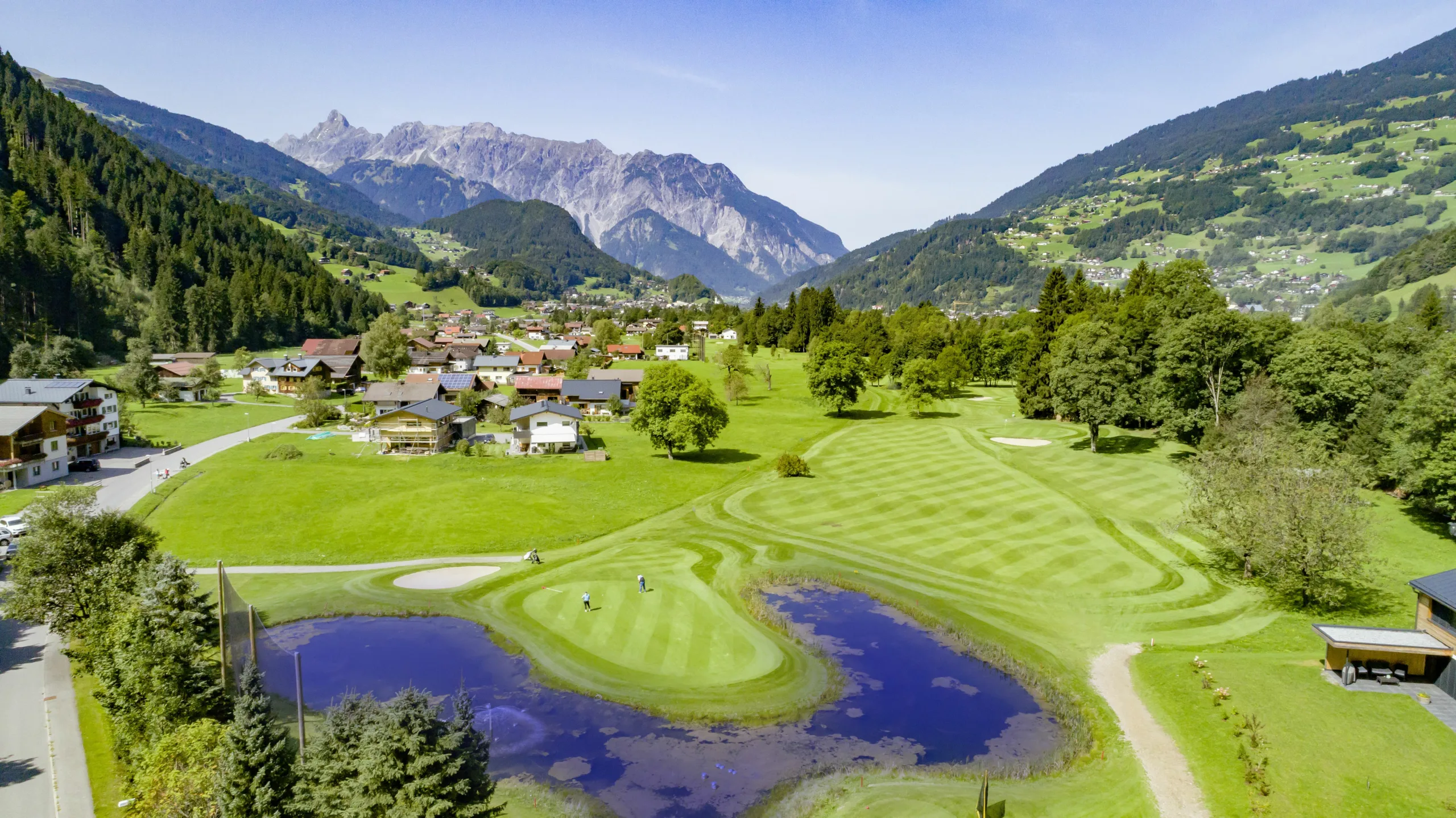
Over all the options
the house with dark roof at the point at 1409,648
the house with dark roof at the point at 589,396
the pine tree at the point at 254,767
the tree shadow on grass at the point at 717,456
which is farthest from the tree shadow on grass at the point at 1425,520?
the house with dark roof at the point at 589,396

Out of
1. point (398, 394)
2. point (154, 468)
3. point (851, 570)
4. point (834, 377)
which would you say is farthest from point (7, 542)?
point (834, 377)

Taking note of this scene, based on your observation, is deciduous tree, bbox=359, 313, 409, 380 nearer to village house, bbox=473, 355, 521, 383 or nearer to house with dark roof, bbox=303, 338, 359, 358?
house with dark roof, bbox=303, 338, 359, 358

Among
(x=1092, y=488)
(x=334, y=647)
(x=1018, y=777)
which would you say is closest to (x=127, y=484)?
(x=334, y=647)

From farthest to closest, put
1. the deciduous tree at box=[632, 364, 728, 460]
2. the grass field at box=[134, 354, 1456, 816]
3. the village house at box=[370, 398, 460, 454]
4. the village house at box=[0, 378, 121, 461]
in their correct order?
the village house at box=[370, 398, 460, 454] → the deciduous tree at box=[632, 364, 728, 460] → the village house at box=[0, 378, 121, 461] → the grass field at box=[134, 354, 1456, 816]

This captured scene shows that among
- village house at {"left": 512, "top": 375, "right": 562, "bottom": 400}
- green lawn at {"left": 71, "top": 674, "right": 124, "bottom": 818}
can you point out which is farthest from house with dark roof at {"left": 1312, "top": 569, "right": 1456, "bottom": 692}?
village house at {"left": 512, "top": 375, "right": 562, "bottom": 400}

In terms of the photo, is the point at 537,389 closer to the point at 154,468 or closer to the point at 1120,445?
the point at 154,468

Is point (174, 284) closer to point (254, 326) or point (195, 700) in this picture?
point (254, 326)

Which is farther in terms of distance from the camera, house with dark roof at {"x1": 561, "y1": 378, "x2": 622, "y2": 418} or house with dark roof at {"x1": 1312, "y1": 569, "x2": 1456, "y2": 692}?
house with dark roof at {"x1": 561, "y1": 378, "x2": 622, "y2": 418}
